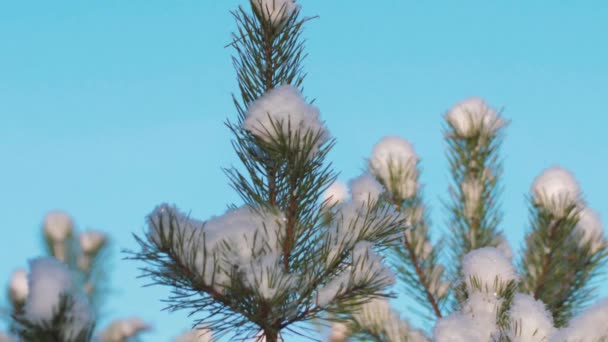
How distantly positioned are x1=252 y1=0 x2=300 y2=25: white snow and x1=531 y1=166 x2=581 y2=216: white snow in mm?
1469

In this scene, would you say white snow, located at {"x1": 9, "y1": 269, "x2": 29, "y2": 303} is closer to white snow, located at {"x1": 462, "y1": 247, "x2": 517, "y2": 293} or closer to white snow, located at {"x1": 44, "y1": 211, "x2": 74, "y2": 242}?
white snow, located at {"x1": 44, "y1": 211, "x2": 74, "y2": 242}

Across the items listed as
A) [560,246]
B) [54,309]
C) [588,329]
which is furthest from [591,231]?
[54,309]

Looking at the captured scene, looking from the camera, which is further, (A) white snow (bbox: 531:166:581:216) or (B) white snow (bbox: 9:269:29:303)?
(B) white snow (bbox: 9:269:29:303)

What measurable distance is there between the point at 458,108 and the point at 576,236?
0.69 metres

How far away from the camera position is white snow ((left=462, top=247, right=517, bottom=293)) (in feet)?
5.79

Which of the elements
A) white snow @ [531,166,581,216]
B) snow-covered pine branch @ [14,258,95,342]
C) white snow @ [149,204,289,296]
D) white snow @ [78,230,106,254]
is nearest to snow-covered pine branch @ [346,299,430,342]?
white snow @ [531,166,581,216]

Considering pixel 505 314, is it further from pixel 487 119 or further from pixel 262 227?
pixel 487 119

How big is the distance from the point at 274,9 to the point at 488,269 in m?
0.79

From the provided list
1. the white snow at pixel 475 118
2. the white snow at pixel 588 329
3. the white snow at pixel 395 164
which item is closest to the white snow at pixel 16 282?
the white snow at pixel 395 164

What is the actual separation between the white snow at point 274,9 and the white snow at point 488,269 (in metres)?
0.73

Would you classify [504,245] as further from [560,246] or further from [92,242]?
[92,242]

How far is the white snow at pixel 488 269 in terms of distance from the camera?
5.79 ft

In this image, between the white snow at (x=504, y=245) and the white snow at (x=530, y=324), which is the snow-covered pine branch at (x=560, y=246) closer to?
the white snow at (x=504, y=245)

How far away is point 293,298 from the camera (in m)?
1.51
